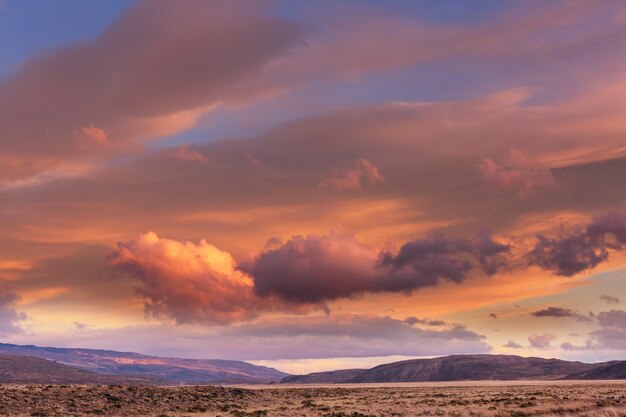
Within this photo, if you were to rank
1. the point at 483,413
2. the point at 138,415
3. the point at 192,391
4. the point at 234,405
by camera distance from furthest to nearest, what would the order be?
1. the point at 192,391
2. the point at 234,405
3. the point at 138,415
4. the point at 483,413

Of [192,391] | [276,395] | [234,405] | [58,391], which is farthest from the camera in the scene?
[276,395]

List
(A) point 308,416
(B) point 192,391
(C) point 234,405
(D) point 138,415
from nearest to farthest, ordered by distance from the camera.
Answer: (A) point 308,416
(D) point 138,415
(C) point 234,405
(B) point 192,391

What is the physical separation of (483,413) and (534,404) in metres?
14.1

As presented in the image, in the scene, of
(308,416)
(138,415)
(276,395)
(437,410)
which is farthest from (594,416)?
(276,395)

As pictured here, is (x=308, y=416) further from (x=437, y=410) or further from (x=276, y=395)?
(x=276, y=395)

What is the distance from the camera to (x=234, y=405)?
89.1 meters

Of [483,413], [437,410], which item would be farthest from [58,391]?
[483,413]

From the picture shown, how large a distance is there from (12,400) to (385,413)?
133 feet

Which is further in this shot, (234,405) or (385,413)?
(234,405)

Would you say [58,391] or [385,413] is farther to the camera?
[58,391]

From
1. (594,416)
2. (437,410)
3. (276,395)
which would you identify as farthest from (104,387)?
(594,416)

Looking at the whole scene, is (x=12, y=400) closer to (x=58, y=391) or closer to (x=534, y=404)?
(x=58, y=391)

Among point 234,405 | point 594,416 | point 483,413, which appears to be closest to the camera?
point 594,416

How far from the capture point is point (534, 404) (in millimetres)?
75188
